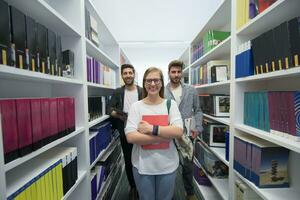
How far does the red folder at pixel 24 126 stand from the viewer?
78 cm

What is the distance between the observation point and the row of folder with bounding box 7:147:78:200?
0.80 meters

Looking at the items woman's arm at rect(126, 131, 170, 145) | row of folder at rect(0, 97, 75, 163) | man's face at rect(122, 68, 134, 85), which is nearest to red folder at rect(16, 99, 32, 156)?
row of folder at rect(0, 97, 75, 163)

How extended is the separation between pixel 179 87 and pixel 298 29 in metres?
1.29

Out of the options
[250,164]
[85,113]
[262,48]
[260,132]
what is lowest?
[250,164]

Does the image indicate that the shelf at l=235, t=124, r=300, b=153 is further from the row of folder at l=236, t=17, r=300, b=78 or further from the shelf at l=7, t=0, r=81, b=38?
the shelf at l=7, t=0, r=81, b=38

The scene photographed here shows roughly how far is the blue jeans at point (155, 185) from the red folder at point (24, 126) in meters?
0.81

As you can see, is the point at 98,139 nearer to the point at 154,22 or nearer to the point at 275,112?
the point at 275,112

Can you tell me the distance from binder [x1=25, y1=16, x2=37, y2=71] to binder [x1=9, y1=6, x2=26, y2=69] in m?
0.03

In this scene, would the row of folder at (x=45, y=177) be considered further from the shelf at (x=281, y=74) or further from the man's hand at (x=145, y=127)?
→ the shelf at (x=281, y=74)

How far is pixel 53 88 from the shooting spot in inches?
56.2

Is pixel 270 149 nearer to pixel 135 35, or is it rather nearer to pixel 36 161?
pixel 36 161

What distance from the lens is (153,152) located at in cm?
135

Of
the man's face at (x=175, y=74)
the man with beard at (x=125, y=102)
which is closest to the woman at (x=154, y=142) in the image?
the man's face at (x=175, y=74)

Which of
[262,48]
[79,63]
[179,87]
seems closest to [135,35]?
[179,87]
